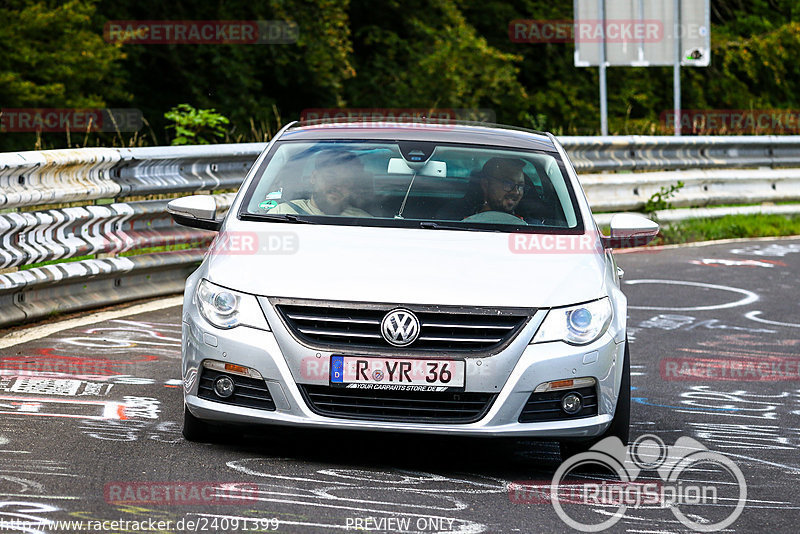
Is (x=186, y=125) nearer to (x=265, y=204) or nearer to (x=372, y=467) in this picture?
(x=265, y=204)

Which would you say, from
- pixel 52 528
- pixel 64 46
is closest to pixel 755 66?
pixel 64 46

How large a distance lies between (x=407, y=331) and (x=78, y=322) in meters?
4.33

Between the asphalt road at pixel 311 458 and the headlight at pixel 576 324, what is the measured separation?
0.56 m

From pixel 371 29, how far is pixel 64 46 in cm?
957

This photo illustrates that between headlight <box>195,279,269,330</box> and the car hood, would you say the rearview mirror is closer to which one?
the car hood

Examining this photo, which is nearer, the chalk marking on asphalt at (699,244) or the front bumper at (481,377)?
the front bumper at (481,377)

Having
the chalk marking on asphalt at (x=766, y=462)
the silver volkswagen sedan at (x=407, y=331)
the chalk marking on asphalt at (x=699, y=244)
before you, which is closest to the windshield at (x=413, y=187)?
the silver volkswagen sedan at (x=407, y=331)

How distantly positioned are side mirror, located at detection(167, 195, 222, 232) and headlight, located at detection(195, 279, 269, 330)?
3.20 feet

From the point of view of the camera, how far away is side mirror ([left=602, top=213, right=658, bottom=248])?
6.62m

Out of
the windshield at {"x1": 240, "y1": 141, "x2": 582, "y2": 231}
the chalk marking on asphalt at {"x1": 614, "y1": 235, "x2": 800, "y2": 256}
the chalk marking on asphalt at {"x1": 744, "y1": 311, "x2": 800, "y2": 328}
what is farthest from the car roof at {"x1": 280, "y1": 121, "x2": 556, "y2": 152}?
the chalk marking on asphalt at {"x1": 614, "y1": 235, "x2": 800, "y2": 256}

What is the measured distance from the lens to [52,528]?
14.3 feet

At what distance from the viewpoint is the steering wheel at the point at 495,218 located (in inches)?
249

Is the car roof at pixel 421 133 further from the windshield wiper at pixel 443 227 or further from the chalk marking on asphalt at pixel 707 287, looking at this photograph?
the chalk marking on asphalt at pixel 707 287

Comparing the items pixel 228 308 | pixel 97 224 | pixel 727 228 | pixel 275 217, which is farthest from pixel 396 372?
pixel 727 228
